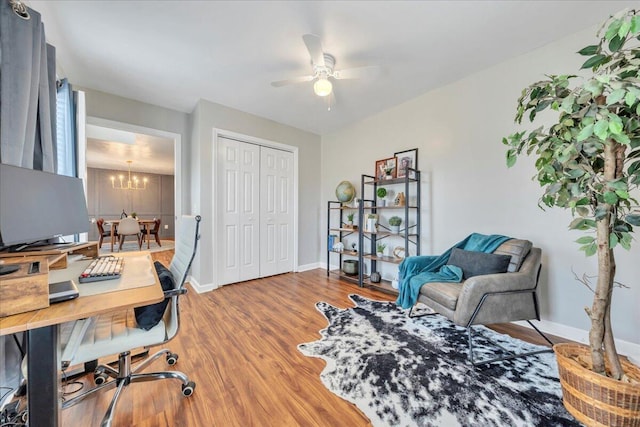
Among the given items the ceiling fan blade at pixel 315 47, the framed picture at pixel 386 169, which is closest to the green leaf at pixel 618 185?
the ceiling fan blade at pixel 315 47

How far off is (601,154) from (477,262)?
1.21 m

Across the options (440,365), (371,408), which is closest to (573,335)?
(440,365)

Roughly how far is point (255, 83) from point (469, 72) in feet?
7.80

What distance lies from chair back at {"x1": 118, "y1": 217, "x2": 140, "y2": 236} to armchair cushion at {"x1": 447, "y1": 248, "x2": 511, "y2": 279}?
22.6ft

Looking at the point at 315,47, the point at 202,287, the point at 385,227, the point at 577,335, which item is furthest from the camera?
the point at 385,227

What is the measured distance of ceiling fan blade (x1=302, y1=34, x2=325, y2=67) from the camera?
177cm

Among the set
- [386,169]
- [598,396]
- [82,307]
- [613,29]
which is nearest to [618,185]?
[613,29]

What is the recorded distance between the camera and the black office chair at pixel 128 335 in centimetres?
113

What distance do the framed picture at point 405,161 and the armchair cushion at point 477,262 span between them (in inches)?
49.8

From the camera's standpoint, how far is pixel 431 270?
8.25 ft

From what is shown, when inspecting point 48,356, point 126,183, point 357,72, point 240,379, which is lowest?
point 240,379

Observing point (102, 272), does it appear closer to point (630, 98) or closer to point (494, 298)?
point (630, 98)

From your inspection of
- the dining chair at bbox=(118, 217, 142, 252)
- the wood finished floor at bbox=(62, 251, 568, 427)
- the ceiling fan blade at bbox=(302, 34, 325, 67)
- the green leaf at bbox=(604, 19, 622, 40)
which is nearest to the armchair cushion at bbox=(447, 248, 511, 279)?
the wood finished floor at bbox=(62, 251, 568, 427)

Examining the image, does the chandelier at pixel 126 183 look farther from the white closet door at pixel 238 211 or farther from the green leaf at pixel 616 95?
the green leaf at pixel 616 95
